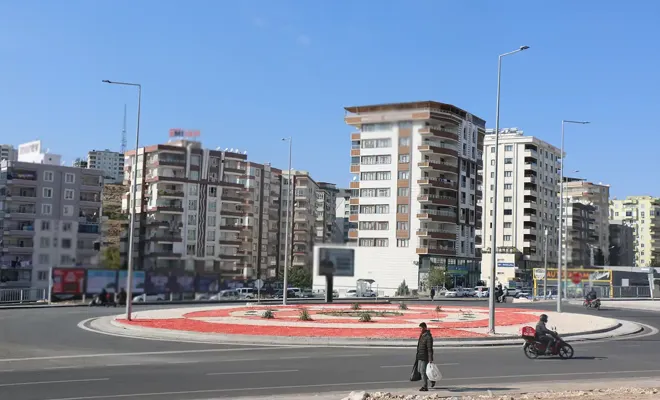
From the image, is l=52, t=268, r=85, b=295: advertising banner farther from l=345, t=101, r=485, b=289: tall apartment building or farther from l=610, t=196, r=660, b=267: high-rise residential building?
l=610, t=196, r=660, b=267: high-rise residential building

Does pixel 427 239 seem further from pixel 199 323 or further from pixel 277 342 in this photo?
pixel 277 342

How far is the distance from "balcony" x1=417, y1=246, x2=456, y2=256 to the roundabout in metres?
41.8

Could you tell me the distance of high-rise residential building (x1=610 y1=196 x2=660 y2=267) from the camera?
189375mm

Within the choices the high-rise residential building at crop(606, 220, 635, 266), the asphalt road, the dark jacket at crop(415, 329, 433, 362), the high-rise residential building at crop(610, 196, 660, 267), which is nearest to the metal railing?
the asphalt road

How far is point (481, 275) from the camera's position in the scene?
384ft

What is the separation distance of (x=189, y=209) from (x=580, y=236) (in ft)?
143

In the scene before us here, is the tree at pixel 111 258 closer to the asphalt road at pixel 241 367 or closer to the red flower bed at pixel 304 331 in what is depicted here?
the red flower bed at pixel 304 331

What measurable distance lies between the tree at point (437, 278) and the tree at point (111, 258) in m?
58.4

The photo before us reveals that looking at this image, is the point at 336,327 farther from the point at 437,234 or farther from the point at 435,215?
the point at 437,234

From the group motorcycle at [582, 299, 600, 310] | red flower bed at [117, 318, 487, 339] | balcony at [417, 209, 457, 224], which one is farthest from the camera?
balcony at [417, 209, 457, 224]

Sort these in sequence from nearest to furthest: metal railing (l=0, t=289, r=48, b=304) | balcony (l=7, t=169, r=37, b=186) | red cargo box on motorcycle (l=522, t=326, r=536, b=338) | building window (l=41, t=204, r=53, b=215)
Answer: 1. red cargo box on motorcycle (l=522, t=326, r=536, b=338)
2. building window (l=41, t=204, r=53, b=215)
3. metal railing (l=0, t=289, r=48, b=304)
4. balcony (l=7, t=169, r=37, b=186)

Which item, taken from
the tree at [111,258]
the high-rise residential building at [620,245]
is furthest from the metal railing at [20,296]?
the high-rise residential building at [620,245]

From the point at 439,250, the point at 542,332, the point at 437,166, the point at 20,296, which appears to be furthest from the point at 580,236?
the point at 542,332

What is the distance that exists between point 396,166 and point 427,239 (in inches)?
1065
